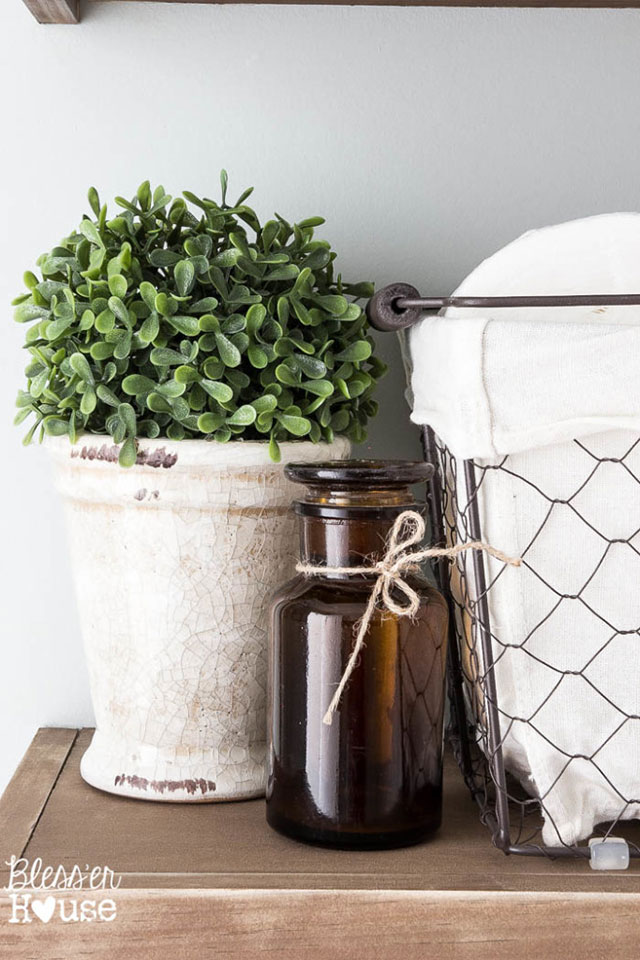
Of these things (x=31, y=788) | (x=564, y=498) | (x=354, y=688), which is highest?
(x=564, y=498)

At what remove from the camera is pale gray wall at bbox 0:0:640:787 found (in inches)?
31.5

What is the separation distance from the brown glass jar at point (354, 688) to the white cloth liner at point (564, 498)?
1.8 inches

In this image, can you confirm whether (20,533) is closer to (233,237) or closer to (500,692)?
(233,237)

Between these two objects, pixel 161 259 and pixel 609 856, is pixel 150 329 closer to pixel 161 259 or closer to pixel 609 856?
pixel 161 259

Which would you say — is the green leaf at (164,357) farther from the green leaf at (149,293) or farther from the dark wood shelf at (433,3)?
the dark wood shelf at (433,3)

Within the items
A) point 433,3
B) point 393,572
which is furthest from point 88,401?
point 433,3

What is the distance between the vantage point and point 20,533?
82 centimetres

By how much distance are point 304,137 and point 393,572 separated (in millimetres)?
418

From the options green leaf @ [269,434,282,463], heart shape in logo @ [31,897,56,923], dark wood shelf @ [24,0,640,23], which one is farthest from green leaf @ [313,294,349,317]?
heart shape in logo @ [31,897,56,923]

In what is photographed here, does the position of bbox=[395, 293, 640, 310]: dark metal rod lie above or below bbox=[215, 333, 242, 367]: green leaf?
above

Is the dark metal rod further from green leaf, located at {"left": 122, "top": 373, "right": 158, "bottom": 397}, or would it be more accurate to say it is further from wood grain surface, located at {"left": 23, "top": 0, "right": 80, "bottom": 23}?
wood grain surface, located at {"left": 23, "top": 0, "right": 80, "bottom": 23}

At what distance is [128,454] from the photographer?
622 mm

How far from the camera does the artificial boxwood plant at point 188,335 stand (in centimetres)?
63

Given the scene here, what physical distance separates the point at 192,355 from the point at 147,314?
47 mm
